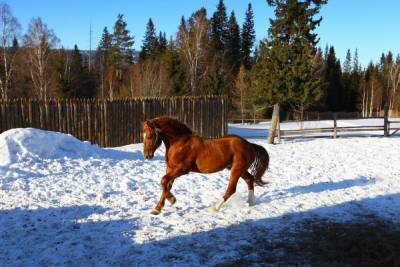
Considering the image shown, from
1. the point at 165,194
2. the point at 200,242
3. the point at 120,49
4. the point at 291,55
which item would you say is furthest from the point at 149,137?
the point at 120,49

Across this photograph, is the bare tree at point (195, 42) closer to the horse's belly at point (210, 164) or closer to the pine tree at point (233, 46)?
the pine tree at point (233, 46)

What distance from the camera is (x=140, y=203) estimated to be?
7477 millimetres

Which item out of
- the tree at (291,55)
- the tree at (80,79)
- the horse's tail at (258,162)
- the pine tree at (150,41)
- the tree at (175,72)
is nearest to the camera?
the horse's tail at (258,162)

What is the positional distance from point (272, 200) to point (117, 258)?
3.77 metres

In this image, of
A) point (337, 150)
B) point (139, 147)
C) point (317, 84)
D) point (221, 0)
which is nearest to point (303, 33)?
point (317, 84)

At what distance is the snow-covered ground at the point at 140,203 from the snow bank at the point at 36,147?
0.03 m

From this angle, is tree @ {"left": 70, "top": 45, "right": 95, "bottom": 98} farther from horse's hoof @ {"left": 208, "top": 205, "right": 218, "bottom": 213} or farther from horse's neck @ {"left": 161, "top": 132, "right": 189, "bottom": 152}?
horse's hoof @ {"left": 208, "top": 205, "right": 218, "bottom": 213}

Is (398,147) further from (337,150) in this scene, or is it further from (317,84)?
(317,84)

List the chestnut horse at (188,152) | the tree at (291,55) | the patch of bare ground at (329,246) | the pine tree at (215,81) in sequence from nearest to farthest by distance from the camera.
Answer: the patch of bare ground at (329,246), the chestnut horse at (188,152), the tree at (291,55), the pine tree at (215,81)

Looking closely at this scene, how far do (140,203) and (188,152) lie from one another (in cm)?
153

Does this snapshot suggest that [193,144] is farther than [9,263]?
Yes

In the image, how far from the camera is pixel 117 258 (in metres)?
4.95

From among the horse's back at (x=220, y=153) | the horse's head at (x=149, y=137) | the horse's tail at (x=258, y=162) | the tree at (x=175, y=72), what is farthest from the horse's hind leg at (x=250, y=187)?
the tree at (x=175, y=72)

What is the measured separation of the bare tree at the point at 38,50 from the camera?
32.1 metres
